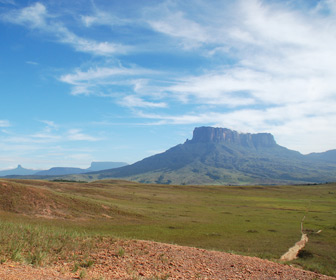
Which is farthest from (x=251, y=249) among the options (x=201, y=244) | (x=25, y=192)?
(x=25, y=192)

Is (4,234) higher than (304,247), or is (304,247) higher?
(4,234)

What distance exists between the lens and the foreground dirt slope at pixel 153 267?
1309 cm

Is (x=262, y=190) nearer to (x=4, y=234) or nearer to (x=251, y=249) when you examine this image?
(x=251, y=249)

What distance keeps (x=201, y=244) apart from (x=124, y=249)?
1603cm

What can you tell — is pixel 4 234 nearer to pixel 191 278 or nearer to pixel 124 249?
pixel 124 249

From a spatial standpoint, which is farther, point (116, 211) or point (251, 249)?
point (116, 211)

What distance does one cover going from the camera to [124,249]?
59.4 ft

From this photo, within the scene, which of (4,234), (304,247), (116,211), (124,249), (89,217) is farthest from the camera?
(116,211)

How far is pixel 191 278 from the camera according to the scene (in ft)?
48.1

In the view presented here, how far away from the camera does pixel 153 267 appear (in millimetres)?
15773

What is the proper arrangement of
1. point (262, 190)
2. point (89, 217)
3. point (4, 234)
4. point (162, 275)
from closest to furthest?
1. point (162, 275)
2. point (4, 234)
3. point (89, 217)
4. point (262, 190)

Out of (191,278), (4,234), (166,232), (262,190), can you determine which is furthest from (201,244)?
(262,190)

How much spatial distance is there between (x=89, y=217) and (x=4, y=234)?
101 feet

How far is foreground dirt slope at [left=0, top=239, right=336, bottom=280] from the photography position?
13.1m
